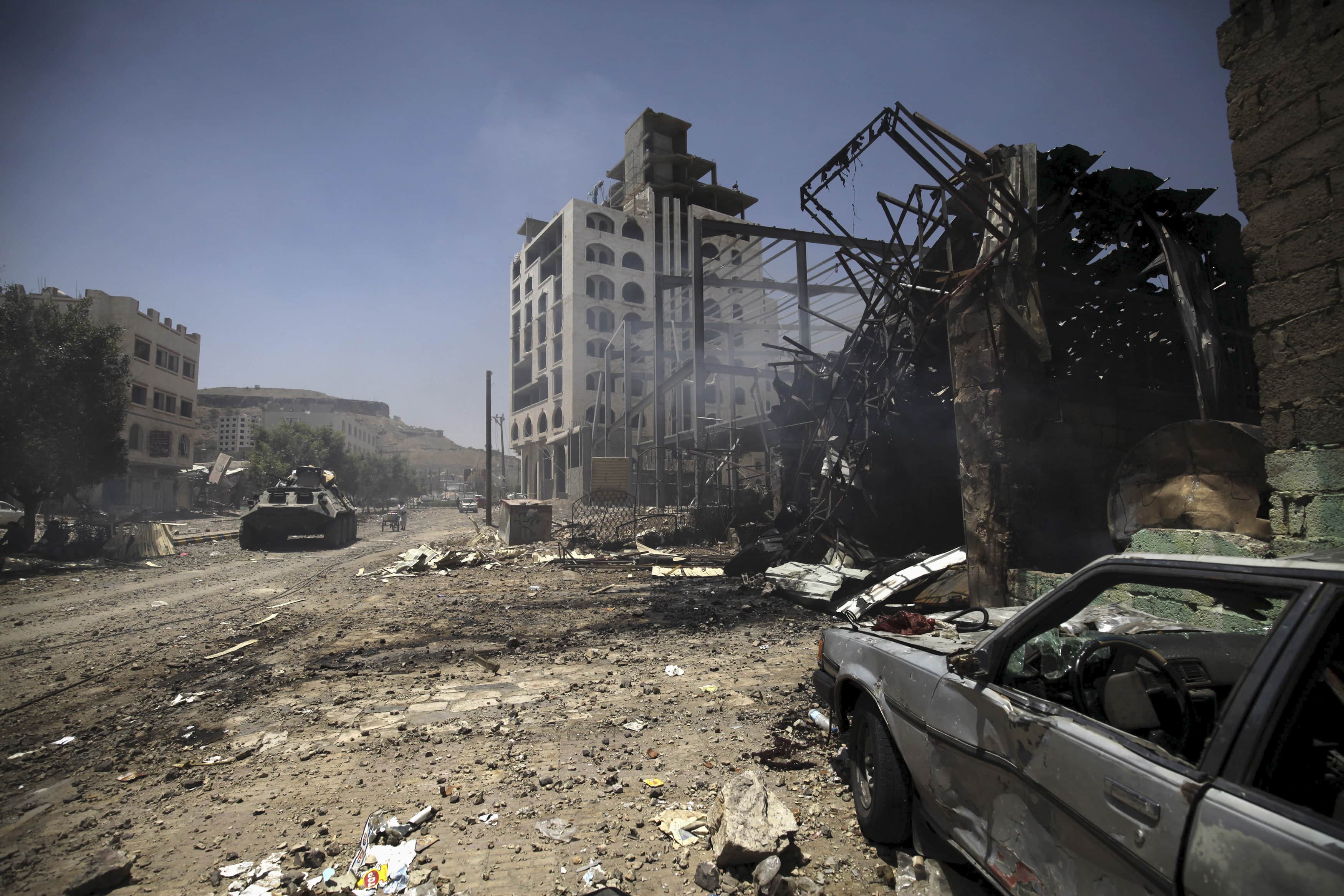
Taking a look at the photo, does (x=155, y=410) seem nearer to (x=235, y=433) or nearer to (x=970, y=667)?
(x=235, y=433)

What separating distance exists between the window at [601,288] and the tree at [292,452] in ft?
72.4

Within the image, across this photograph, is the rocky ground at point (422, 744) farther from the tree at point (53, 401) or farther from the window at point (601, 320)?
the window at point (601, 320)

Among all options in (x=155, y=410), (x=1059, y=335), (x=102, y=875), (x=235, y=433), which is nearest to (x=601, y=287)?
(x=155, y=410)

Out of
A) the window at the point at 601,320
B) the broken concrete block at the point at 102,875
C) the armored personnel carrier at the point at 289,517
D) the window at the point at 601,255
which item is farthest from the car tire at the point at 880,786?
the window at the point at 601,255

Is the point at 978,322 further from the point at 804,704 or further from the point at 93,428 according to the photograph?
the point at 93,428

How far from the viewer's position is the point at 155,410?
38.9 metres

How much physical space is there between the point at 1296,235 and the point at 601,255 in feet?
151

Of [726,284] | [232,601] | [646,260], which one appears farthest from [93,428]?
[646,260]

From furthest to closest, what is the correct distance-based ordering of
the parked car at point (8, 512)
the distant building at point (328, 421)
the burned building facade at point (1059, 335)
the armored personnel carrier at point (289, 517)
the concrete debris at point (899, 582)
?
1. the distant building at point (328, 421)
2. the parked car at point (8, 512)
3. the armored personnel carrier at point (289, 517)
4. the concrete debris at point (899, 582)
5. the burned building facade at point (1059, 335)

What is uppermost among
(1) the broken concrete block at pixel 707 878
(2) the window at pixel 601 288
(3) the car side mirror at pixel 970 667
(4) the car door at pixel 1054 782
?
(2) the window at pixel 601 288

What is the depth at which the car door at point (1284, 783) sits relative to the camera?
1.19 meters

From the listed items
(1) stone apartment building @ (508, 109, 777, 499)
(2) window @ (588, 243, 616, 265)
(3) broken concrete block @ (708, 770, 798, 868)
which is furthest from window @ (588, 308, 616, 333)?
(3) broken concrete block @ (708, 770, 798, 868)

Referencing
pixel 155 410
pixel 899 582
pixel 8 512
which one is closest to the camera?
pixel 899 582

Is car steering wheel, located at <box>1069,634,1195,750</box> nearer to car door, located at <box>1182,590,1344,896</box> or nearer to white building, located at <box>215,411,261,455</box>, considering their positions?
car door, located at <box>1182,590,1344,896</box>
